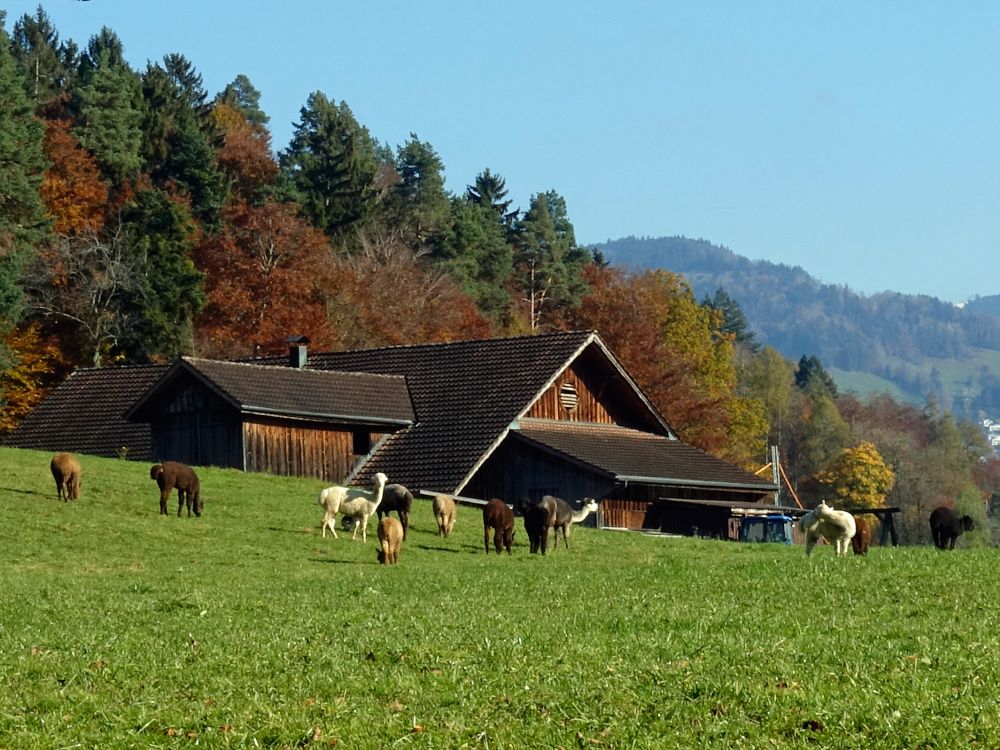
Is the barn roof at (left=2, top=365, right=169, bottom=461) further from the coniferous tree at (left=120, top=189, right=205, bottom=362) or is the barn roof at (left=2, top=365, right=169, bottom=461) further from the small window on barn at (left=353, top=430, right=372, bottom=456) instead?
the coniferous tree at (left=120, top=189, right=205, bottom=362)

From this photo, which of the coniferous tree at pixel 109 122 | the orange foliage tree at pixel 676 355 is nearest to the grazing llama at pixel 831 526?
the orange foliage tree at pixel 676 355

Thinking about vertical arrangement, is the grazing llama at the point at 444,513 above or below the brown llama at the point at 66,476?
below

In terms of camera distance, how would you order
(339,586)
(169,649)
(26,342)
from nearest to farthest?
(169,649) → (339,586) → (26,342)

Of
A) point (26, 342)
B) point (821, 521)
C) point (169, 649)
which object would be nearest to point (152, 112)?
point (26, 342)

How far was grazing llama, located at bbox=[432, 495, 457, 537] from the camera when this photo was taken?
38812 millimetres

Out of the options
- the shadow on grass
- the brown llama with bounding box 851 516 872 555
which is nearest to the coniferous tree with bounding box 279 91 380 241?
the shadow on grass

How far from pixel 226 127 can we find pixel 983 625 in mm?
118517

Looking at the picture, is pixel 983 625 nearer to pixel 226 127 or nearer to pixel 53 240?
pixel 53 240

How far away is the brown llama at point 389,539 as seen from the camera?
102 ft

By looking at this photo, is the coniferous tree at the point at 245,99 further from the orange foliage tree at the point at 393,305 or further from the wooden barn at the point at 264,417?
the wooden barn at the point at 264,417

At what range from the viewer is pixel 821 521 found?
31.3m

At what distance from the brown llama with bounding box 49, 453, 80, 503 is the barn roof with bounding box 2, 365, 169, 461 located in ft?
67.2

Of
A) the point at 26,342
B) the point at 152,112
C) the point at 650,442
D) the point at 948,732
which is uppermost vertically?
the point at 152,112

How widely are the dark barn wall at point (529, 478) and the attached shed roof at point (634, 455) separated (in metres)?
0.60
